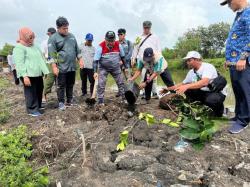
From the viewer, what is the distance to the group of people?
5410 mm

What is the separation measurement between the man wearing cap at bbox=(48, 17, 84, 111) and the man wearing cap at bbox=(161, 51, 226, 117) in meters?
2.05

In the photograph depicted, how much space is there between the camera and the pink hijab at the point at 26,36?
7.36 metres

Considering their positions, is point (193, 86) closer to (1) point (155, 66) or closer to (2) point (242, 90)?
(2) point (242, 90)

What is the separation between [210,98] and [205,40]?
5460 cm

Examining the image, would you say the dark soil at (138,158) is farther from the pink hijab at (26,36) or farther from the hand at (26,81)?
the pink hijab at (26,36)

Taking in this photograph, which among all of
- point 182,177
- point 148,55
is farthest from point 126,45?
point 182,177

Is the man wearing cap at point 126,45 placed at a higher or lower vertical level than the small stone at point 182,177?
higher

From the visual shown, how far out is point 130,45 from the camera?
9703mm

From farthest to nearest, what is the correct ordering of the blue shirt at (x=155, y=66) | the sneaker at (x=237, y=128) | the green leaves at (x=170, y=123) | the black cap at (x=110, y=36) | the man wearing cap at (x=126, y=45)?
the man wearing cap at (x=126, y=45) < the blue shirt at (x=155, y=66) < the black cap at (x=110, y=36) < the green leaves at (x=170, y=123) < the sneaker at (x=237, y=128)

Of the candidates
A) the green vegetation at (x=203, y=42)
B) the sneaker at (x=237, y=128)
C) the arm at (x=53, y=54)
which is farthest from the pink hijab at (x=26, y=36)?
the green vegetation at (x=203, y=42)

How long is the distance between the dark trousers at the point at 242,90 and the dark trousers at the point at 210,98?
73 cm

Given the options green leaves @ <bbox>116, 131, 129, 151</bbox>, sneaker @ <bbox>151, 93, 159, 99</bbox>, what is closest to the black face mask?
sneaker @ <bbox>151, 93, 159, 99</bbox>

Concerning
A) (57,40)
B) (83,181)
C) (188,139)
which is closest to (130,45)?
(57,40)

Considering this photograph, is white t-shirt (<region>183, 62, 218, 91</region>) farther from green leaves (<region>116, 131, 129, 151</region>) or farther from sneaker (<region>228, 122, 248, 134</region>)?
green leaves (<region>116, 131, 129, 151</region>)
